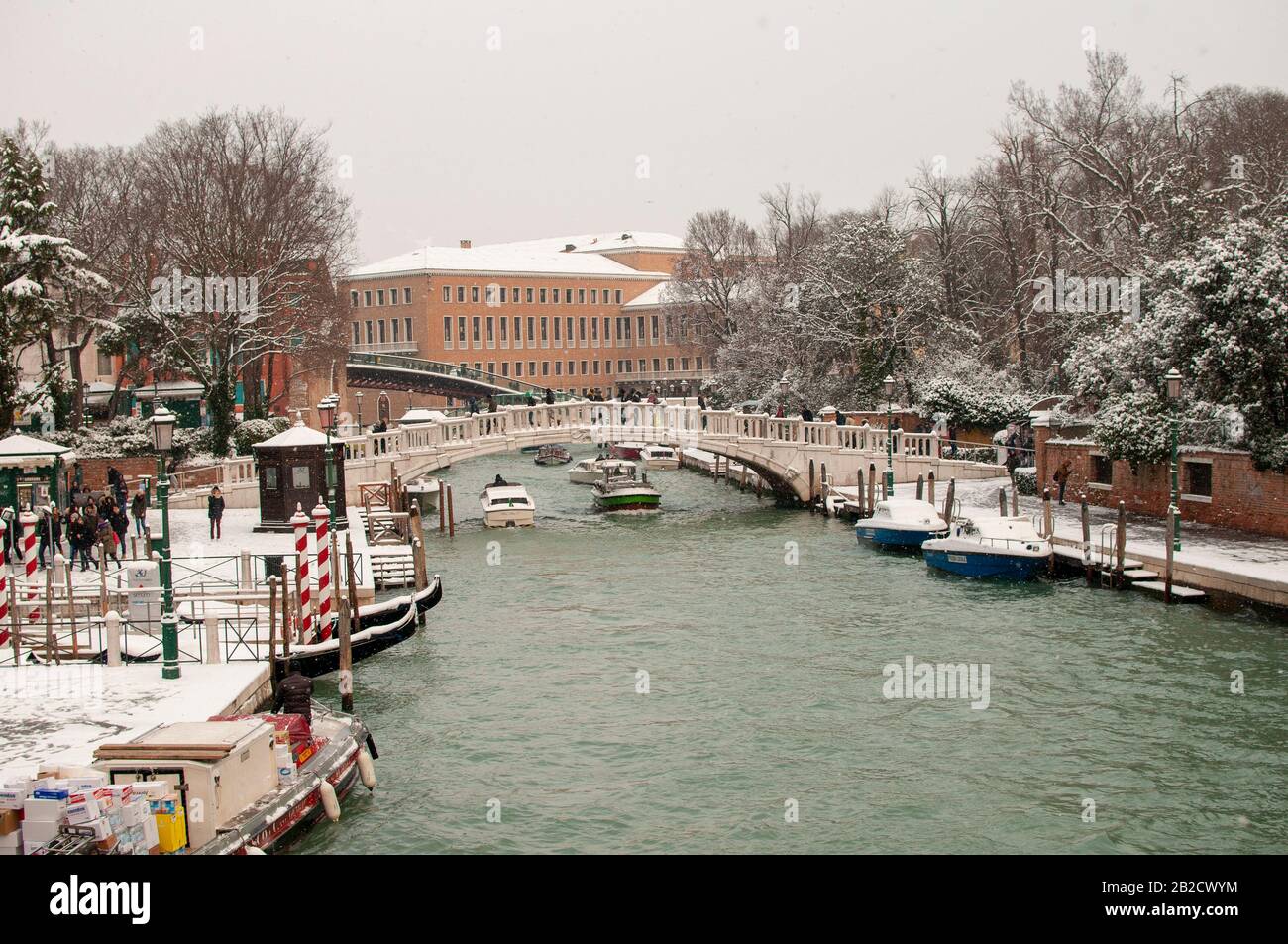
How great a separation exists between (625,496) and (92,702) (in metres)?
22.1

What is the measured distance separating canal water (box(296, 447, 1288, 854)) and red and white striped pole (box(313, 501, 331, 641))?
0.73 meters

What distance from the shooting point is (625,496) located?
34.9 meters

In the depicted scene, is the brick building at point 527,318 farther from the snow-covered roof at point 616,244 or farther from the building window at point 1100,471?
the building window at point 1100,471

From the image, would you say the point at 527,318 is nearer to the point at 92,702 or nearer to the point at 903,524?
the point at 903,524

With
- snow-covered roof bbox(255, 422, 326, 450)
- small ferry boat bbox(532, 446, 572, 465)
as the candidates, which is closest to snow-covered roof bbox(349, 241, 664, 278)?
small ferry boat bbox(532, 446, 572, 465)

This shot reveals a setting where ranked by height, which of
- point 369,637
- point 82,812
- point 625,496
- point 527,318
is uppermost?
point 527,318

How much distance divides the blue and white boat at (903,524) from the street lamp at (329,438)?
10101 millimetres

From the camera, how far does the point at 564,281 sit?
8362 centimetres

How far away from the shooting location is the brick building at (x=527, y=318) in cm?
7919

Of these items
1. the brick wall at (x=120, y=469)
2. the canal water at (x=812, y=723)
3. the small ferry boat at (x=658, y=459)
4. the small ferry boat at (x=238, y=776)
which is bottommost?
the canal water at (x=812, y=723)

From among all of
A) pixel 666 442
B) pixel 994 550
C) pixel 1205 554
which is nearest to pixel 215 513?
pixel 666 442

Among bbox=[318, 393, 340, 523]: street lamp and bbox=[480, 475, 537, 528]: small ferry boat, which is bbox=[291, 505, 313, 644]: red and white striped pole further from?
bbox=[480, 475, 537, 528]: small ferry boat

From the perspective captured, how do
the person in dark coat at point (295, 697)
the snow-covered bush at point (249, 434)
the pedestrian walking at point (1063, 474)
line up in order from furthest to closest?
the snow-covered bush at point (249, 434) → the pedestrian walking at point (1063, 474) → the person in dark coat at point (295, 697)

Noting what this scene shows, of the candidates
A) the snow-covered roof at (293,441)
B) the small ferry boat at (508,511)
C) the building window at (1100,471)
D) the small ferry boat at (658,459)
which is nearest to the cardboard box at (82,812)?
the snow-covered roof at (293,441)
